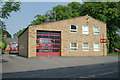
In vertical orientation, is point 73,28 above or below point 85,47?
above

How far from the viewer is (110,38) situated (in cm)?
3725

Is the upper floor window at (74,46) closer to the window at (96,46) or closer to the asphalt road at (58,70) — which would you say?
the window at (96,46)

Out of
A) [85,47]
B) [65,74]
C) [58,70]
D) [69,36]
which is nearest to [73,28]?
[69,36]

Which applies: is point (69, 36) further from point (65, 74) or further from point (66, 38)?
point (65, 74)

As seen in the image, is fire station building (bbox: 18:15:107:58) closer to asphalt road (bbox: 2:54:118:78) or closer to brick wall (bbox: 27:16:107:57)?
brick wall (bbox: 27:16:107:57)

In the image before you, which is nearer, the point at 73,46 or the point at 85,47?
the point at 73,46

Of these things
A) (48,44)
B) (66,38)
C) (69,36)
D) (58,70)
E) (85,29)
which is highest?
(85,29)

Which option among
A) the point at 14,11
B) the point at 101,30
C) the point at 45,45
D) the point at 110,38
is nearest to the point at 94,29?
the point at 101,30

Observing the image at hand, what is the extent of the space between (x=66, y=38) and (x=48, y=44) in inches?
130

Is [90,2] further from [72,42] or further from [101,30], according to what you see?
[72,42]

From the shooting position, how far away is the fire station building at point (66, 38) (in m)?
21.8

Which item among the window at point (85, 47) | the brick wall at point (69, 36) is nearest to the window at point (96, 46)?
the brick wall at point (69, 36)

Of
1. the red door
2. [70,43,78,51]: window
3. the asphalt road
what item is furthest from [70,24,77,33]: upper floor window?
the asphalt road

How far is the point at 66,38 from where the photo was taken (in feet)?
78.5
